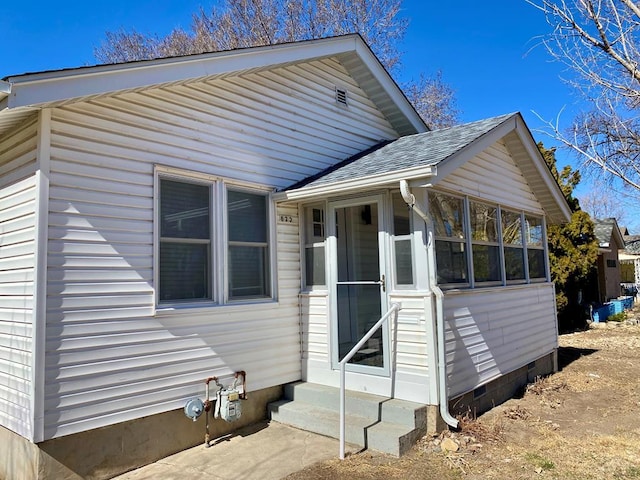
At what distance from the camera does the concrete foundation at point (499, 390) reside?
5500 mm

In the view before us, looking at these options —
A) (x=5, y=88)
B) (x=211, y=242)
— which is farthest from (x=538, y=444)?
(x=5, y=88)

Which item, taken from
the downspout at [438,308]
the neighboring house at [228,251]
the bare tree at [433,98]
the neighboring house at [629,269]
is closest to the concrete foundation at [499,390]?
the neighboring house at [228,251]

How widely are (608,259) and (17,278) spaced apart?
2293 centimetres

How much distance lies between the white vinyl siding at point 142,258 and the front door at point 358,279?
67 cm

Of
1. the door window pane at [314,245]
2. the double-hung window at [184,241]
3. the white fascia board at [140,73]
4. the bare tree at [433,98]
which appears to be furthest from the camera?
the bare tree at [433,98]

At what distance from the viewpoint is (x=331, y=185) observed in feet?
18.2

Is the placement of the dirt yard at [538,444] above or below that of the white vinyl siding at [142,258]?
below

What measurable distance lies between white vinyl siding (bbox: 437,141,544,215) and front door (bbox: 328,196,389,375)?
3.37ft

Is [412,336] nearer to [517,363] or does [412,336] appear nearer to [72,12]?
[517,363]

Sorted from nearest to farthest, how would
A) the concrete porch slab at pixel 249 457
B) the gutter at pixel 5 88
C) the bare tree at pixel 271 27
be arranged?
the gutter at pixel 5 88 → the concrete porch slab at pixel 249 457 → the bare tree at pixel 271 27

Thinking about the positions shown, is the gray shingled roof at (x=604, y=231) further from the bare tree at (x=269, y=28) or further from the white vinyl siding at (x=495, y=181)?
the white vinyl siding at (x=495, y=181)

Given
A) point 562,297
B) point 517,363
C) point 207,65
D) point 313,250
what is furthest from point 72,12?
point 562,297

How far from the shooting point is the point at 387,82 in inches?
310

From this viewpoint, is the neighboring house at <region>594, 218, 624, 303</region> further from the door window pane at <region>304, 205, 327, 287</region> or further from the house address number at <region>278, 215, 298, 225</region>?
the house address number at <region>278, 215, 298, 225</region>
